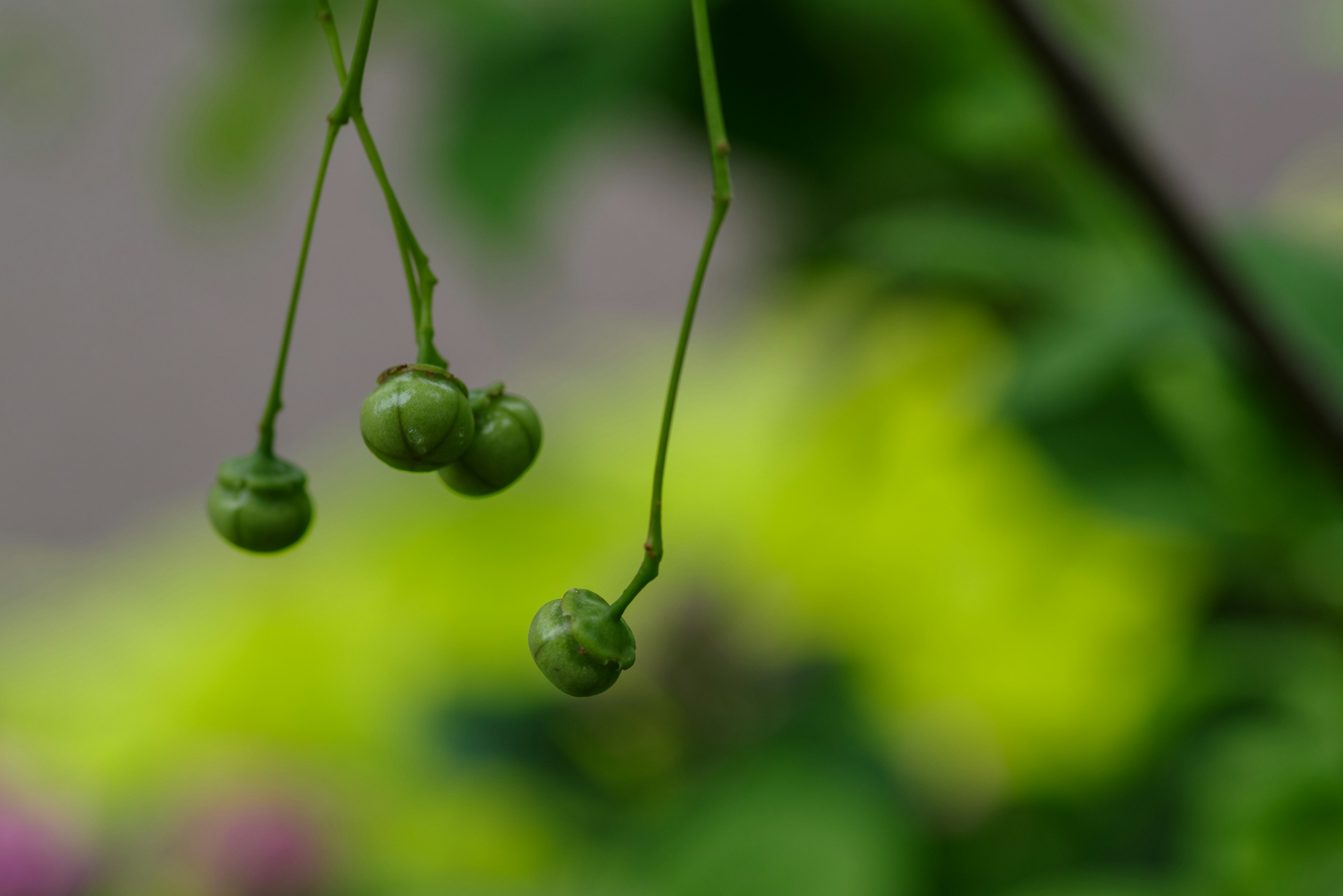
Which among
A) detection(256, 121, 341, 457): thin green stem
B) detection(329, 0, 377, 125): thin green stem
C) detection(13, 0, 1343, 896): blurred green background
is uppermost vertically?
detection(13, 0, 1343, 896): blurred green background

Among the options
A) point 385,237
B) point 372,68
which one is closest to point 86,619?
point 372,68

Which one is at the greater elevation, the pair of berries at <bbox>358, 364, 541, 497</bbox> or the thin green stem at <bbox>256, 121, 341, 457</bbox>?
the thin green stem at <bbox>256, 121, 341, 457</bbox>

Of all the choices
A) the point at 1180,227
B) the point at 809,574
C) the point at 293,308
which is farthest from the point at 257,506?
the point at 809,574

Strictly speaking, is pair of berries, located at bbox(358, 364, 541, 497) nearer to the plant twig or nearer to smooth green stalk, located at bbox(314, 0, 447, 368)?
smooth green stalk, located at bbox(314, 0, 447, 368)

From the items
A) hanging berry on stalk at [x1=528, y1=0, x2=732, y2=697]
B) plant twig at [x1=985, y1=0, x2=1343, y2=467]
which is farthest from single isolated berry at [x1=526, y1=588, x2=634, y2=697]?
plant twig at [x1=985, y1=0, x2=1343, y2=467]

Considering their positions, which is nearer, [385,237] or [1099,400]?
[1099,400]

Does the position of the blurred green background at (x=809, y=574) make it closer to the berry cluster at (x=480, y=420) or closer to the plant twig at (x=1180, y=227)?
the plant twig at (x=1180, y=227)

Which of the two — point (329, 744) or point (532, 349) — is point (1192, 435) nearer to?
point (329, 744)
